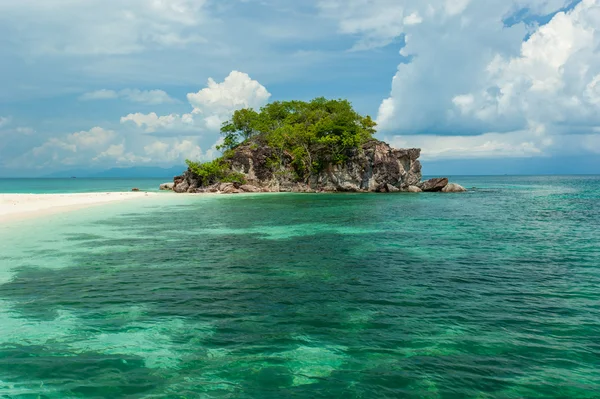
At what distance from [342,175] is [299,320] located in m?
73.8

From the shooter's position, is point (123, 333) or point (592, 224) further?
point (592, 224)

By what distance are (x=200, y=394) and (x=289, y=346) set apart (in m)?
2.49

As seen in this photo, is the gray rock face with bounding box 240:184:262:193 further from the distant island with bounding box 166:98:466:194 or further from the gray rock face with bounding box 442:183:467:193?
the gray rock face with bounding box 442:183:467:193

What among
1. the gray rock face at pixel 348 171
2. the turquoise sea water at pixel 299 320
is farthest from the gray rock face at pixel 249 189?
the turquoise sea water at pixel 299 320

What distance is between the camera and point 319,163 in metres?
84.7

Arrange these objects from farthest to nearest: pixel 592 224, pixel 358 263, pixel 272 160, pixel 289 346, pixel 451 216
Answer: pixel 272 160, pixel 451 216, pixel 592 224, pixel 358 263, pixel 289 346

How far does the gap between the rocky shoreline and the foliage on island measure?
4.39ft

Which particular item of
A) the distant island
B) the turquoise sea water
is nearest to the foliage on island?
the distant island

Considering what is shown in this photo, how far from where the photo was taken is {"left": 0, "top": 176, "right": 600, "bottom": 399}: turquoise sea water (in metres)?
7.55

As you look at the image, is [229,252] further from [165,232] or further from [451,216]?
[451,216]

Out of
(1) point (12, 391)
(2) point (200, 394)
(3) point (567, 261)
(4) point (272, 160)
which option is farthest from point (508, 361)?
(4) point (272, 160)

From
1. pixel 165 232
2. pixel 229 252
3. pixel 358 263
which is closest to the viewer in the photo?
pixel 358 263

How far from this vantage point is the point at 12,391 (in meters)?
7.26

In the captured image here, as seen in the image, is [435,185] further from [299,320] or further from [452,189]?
[299,320]
